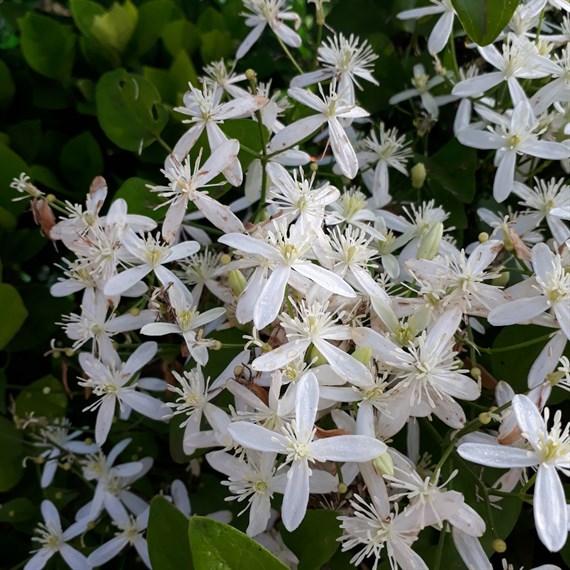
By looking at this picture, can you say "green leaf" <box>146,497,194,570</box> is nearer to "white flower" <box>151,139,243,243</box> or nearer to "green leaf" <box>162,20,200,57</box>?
"white flower" <box>151,139,243,243</box>

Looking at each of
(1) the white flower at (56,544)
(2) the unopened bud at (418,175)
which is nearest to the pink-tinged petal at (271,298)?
(2) the unopened bud at (418,175)

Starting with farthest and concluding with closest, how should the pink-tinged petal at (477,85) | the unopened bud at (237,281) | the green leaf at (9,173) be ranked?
the green leaf at (9,173) → the pink-tinged petal at (477,85) → the unopened bud at (237,281)

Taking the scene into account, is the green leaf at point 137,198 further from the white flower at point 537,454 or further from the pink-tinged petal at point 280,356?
the white flower at point 537,454

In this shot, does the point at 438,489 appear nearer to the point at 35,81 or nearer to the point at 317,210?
the point at 317,210

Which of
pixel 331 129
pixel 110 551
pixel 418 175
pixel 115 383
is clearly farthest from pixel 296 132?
pixel 110 551

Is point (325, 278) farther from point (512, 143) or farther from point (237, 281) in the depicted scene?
point (512, 143)
